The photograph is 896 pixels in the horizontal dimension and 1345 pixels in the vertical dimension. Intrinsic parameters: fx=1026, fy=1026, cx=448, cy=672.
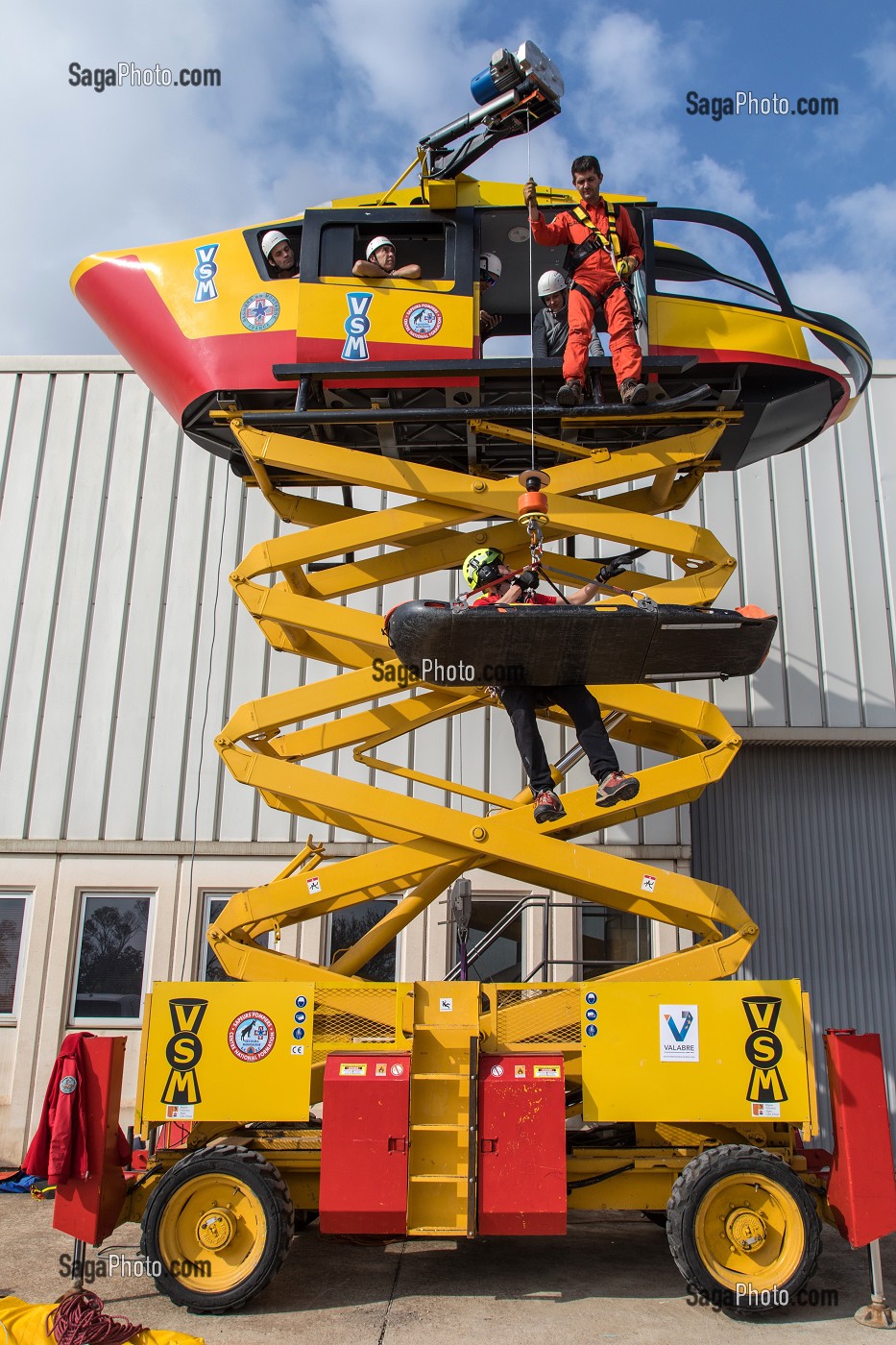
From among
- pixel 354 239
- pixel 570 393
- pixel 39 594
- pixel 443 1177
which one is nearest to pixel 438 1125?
pixel 443 1177

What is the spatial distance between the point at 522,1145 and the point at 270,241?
21.1 ft

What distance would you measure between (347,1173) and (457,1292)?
111cm

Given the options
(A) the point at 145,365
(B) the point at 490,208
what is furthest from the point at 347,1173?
(B) the point at 490,208

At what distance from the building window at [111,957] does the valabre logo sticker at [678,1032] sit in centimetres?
614

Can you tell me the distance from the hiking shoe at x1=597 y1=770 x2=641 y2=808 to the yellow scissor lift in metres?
0.71

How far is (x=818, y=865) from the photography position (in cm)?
1162

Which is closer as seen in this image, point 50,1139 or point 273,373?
point 50,1139

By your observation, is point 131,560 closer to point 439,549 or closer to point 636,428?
point 439,549

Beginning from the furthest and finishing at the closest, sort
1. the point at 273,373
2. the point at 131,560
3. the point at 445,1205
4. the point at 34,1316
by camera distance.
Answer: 1. the point at 131,560
2. the point at 273,373
3. the point at 445,1205
4. the point at 34,1316

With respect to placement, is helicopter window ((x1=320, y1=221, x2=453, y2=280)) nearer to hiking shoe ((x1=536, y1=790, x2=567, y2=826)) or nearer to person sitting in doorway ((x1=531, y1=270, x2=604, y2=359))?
person sitting in doorway ((x1=531, y1=270, x2=604, y2=359))

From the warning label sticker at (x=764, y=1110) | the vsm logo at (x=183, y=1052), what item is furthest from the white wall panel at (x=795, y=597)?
the vsm logo at (x=183, y=1052)

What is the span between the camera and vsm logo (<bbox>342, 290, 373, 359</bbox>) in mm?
7270

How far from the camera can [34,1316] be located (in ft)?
15.1

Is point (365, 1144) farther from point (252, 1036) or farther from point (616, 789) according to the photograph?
point (616, 789)
